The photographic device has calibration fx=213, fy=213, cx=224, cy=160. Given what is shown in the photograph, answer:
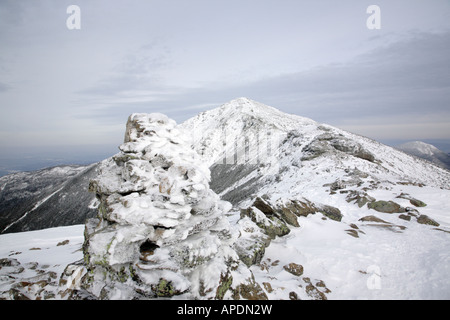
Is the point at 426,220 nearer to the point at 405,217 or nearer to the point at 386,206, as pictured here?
the point at 405,217

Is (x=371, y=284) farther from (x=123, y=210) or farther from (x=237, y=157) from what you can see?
(x=237, y=157)

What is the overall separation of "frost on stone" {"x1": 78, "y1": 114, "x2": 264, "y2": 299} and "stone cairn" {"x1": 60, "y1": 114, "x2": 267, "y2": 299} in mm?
31

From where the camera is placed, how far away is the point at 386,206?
19281 millimetres

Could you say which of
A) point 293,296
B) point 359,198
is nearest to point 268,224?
point 293,296

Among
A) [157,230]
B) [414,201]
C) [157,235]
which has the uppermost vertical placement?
[157,230]

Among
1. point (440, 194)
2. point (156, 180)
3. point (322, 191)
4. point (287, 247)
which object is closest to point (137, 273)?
point (156, 180)

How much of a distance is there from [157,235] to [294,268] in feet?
25.4

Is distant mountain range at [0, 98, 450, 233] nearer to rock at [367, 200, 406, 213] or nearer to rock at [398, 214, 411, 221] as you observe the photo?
rock at [367, 200, 406, 213]

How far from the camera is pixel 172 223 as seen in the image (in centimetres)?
877

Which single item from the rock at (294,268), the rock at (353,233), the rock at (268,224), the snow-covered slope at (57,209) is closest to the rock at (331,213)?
the rock at (353,233)

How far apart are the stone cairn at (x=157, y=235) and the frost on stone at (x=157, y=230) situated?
0.03 metres

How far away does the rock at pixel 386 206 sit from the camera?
18.9m

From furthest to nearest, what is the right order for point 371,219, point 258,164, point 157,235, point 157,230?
point 258,164, point 371,219, point 157,230, point 157,235

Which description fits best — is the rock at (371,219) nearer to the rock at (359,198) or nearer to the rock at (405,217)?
the rock at (405,217)
